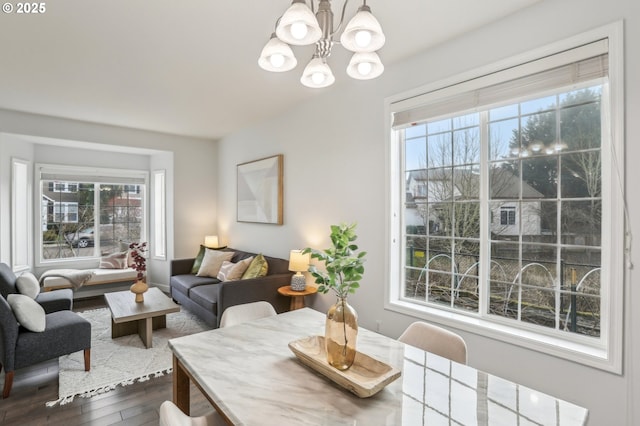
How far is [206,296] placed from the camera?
3615 mm

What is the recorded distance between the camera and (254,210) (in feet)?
15.6

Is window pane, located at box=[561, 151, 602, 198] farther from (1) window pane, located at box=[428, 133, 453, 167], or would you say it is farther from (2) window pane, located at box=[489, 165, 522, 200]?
(1) window pane, located at box=[428, 133, 453, 167]

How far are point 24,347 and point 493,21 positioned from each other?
418cm

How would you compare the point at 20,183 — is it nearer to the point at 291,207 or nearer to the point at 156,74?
the point at 156,74

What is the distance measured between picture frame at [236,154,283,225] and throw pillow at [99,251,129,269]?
2182mm

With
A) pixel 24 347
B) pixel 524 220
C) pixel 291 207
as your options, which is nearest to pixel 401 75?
pixel 524 220

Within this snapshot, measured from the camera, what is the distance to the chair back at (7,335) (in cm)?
A: 229

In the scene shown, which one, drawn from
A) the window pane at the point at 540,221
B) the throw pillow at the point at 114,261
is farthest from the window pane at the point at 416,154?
the throw pillow at the point at 114,261

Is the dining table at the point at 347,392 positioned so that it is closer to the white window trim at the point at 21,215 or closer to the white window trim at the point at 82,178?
the white window trim at the point at 21,215

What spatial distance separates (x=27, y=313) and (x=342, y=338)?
8.73 ft

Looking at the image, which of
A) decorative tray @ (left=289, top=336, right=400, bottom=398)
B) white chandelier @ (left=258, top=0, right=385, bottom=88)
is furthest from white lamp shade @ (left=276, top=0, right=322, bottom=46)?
decorative tray @ (left=289, top=336, right=400, bottom=398)

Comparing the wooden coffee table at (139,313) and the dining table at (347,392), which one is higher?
the dining table at (347,392)

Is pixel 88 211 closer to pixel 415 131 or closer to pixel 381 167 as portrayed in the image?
pixel 381 167

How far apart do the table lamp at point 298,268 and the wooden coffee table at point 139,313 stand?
4.23 feet
